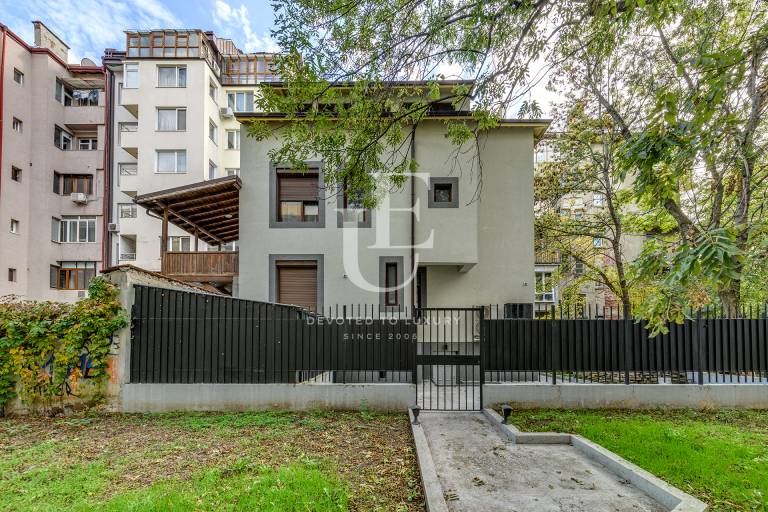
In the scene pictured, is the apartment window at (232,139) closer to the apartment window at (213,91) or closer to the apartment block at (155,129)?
the apartment block at (155,129)

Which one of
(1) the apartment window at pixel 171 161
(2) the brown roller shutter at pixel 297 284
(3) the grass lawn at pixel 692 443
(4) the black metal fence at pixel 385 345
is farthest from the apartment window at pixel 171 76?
(3) the grass lawn at pixel 692 443

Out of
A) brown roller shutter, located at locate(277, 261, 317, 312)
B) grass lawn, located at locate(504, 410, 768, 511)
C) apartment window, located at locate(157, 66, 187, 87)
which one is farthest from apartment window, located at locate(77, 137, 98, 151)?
grass lawn, located at locate(504, 410, 768, 511)

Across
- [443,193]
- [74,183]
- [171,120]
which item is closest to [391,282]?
[443,193]

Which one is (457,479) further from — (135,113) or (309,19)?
(135,113)

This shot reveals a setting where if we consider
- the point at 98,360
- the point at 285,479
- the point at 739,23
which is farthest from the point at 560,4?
the point at 98,360

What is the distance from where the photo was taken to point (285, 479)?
161 inches

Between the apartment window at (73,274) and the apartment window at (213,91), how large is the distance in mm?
11703

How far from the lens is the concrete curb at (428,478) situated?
360cm

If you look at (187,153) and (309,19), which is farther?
(187,153)

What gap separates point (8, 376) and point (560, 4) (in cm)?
1109

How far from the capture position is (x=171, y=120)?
20.0 meters

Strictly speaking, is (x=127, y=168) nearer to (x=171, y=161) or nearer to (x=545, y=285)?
(x=171, y=161)

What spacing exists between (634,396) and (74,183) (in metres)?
27.7

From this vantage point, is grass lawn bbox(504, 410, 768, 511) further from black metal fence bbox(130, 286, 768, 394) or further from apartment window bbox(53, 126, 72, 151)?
A: apartment window bbox(53, 126, 72, 151)
